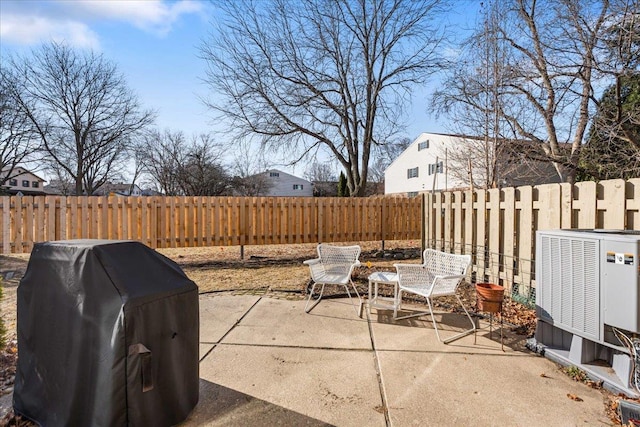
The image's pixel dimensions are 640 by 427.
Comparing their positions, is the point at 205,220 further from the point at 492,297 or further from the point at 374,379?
the point at 492,297

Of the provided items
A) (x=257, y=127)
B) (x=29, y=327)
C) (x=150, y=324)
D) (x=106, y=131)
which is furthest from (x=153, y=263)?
(x=106, y=131)

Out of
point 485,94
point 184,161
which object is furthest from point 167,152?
point 485,94

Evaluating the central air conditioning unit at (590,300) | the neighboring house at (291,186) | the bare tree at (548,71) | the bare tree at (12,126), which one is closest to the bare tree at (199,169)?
the bare tree at (12,126)

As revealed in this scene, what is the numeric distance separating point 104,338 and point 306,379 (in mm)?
1513

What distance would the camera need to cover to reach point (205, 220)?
8.30 meters

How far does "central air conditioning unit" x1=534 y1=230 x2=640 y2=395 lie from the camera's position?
2361 millimetres

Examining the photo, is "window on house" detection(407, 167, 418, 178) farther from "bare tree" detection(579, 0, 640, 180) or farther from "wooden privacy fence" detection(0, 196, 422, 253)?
"wooden privacy fence" detection(0, 196, 422, 253)

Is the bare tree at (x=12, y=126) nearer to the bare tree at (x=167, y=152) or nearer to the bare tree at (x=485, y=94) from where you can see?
the bare tree at (x=167, y=152)

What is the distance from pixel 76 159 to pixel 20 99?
4187 mm

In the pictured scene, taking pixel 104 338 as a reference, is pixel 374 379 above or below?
below

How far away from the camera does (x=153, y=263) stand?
6.82 ft

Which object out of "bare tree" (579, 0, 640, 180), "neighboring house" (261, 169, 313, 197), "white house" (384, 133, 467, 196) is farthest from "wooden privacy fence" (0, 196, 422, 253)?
"neighboring house" (261, 169, 313, 197)

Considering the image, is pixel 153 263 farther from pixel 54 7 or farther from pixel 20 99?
pixel 20 99

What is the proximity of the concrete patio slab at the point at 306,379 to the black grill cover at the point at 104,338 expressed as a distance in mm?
575
